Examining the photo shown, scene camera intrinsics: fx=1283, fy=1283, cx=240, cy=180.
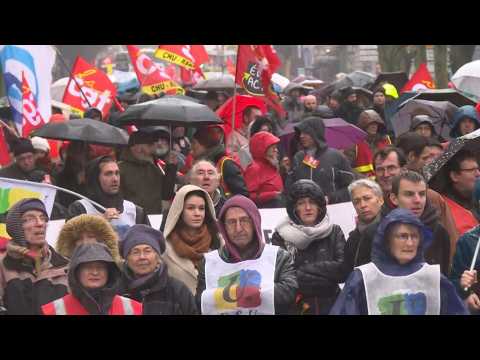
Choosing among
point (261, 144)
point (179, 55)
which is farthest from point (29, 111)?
point (179, 55)

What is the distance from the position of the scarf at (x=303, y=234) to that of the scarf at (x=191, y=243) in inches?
18.6

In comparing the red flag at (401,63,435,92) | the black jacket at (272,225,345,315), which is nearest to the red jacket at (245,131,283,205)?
the black jacket at (272,225,345,315)

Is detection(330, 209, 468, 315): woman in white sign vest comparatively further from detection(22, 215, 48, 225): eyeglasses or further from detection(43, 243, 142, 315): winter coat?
detection(22, 215, 48, 225): eyeglasses

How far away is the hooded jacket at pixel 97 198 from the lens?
8.62 metres

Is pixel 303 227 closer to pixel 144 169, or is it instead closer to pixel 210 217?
pixel 210 217

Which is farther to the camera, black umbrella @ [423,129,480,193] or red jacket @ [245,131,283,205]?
red jacket @ [245,131,283,205]

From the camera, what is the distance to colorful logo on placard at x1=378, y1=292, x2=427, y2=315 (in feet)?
20.8

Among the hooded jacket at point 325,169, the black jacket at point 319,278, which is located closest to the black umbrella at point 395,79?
the hooded jacket at point 325,169

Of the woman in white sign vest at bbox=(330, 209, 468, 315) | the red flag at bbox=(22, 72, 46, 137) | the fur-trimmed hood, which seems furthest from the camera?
the red flag at bbox=(22, 72, 46, 137)

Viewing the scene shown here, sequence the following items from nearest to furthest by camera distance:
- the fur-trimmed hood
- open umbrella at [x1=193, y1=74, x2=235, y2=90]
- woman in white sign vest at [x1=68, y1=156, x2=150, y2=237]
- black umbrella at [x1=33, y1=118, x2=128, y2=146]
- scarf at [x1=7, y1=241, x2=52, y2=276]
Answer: scarf at [x1=7, y1=241, x2=52, y2=276], the fur-trimmed hood, woman in white sign vest at [x1=68, y1=156, x2=150, y2=237], black umbrella at [x1=33, y1=118, x2=128, y2=146], open umbrella at [x1=193, y1=74, x2=235, y2=90]

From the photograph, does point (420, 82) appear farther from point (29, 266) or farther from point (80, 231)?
point (29, 266)

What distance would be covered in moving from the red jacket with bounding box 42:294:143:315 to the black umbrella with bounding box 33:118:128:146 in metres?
3.76

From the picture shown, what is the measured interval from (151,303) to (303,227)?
4.14 ft

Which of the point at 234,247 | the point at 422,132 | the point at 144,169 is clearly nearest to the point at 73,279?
the point at 234,247
